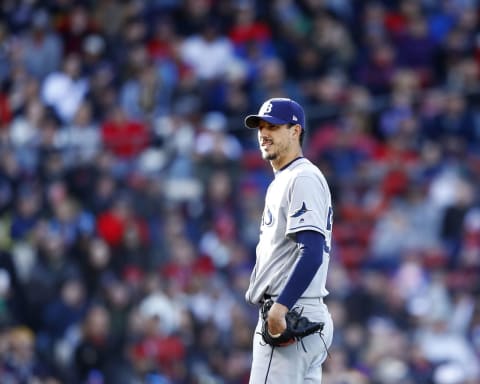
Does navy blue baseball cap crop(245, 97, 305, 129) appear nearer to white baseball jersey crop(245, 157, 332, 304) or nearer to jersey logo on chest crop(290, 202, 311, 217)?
white baseball jersey crop(245, 157, 332, 304)

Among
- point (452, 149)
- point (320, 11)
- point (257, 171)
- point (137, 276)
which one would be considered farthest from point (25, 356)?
point (320, 11)

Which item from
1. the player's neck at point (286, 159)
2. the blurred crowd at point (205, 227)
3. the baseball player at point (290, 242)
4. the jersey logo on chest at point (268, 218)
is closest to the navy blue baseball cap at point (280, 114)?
the baseball player at point (290, 242)

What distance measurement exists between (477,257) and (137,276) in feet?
10.9

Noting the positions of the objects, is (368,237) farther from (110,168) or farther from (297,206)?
(297,206)

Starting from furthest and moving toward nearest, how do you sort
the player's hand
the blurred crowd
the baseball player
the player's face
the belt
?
the blurred crowd → the player's face → the belt → the baseball player → the player's hand

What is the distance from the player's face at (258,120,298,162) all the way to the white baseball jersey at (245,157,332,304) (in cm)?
7

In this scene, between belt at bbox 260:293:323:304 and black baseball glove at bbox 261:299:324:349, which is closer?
black baseball glove at bbox 261:299:324:349

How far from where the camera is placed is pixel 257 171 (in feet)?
37.6

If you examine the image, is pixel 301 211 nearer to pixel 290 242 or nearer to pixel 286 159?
pixel 290 242

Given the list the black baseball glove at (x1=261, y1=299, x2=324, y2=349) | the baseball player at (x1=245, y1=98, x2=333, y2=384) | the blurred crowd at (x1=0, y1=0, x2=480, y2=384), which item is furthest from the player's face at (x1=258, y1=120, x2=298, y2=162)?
the blurred crowd at (x1=0, y1=0, x2=480, y2=384)

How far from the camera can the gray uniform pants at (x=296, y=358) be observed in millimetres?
5082

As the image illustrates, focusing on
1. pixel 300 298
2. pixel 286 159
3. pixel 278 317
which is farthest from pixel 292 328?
pixel 286 159

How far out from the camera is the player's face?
5.22 m

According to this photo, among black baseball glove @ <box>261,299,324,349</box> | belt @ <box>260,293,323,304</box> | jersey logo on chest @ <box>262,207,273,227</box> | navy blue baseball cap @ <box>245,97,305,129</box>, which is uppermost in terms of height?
navy blue baseball cap @ <box>245,97,305,129</box>
